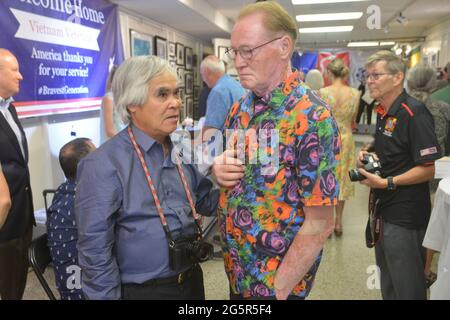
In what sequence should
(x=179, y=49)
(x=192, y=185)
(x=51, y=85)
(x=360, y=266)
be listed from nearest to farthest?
(x=192, y=185)
(x=360, y=266)
(x=51, y=85)
(x=179, y=49)

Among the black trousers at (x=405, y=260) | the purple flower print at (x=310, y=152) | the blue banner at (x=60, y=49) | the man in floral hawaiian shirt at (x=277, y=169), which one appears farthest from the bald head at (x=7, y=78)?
the black trousers at (x=405, y=260)

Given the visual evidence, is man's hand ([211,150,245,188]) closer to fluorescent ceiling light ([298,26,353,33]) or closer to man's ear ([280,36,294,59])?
man's ear ([280,36,294,59])

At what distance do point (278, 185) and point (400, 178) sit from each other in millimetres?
1054

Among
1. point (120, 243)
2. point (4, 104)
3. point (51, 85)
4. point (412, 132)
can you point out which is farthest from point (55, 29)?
point (412, 132)

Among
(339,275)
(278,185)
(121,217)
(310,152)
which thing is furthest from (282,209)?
(339,275)

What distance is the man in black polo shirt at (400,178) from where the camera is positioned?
5.90 ft

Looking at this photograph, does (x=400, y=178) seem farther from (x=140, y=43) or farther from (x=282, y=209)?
(x=140, y=43)

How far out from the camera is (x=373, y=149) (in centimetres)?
215

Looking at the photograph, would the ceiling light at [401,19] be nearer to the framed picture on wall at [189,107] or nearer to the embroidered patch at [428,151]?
the framed picture on wall at [189,107]

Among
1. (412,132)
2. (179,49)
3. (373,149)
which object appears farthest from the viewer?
(179,49)

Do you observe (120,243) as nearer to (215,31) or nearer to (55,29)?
(55,29)

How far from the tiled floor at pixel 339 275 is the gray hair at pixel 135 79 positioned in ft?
5.85

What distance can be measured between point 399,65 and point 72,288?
1.86m

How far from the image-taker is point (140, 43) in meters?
5.55
